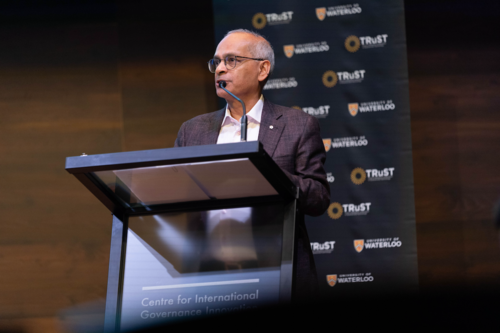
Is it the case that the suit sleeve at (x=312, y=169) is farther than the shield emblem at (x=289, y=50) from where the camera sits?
No

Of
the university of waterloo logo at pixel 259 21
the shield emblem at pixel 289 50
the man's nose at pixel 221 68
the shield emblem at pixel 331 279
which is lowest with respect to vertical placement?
the shield emblem at pixel 331 279

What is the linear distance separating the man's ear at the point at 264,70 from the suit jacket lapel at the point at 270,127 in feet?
0.70

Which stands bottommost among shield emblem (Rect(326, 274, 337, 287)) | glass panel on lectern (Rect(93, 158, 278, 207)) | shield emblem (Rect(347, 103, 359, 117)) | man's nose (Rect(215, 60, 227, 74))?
shield emblem (Rect(326, 274, 337, 287))

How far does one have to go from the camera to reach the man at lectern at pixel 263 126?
178 cm

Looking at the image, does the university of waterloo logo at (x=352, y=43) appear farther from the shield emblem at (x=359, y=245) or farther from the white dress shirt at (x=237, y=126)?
the white dress shirt at (x=237, y=126)

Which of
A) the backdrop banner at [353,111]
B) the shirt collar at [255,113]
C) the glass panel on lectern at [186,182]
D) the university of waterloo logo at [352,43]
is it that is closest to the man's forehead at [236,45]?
the shirt collar at [255,113]

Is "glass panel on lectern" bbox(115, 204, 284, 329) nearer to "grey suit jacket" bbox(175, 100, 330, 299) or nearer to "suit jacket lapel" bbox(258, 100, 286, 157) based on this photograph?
"grey suit jacket" bbox(175, 100, 330, 299)

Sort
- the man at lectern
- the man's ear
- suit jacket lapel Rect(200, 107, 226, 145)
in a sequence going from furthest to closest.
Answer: the man's ear < suit jacket lapel Rect(200, 107, 226, 145) < the man at lectern

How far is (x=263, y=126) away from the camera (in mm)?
2039

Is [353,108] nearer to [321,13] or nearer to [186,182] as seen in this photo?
[321,13]

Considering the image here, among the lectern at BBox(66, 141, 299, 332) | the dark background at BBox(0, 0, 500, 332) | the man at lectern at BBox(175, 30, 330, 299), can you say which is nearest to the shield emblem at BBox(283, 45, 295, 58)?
the dark background at BBox(0, 0, 500, 332)

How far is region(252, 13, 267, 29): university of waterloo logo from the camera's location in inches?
138

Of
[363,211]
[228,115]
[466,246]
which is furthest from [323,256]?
[228,115]

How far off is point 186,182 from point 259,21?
233 cm
